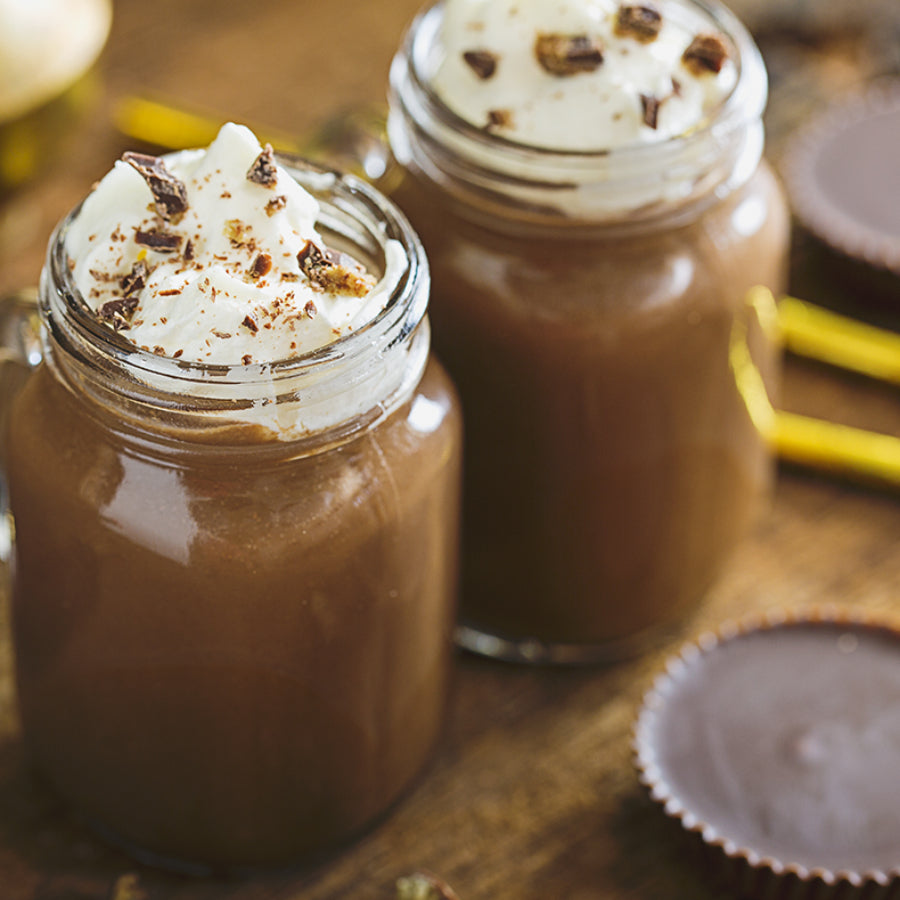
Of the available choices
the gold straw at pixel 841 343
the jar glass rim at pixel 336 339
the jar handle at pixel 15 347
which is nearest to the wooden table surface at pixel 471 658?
the gold straw at pixel 841 343

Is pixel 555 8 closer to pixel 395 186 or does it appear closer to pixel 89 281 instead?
pixel 395 186

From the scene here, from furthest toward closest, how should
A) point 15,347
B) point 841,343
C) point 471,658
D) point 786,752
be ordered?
point 841,343
point 471,658
point 786,752
point 15,347

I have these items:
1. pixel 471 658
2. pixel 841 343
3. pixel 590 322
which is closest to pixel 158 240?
pixel 590 322

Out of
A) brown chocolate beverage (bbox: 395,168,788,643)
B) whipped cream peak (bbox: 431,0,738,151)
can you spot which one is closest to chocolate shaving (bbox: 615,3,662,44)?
whipped cream peak (bbox: 431,0,738,151)

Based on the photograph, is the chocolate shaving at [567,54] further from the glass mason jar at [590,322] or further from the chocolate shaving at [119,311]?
the chocolate shaving at [119,311]

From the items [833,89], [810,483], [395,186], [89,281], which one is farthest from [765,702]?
[833,89]

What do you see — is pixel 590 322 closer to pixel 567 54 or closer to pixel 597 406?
pixel 597 406
